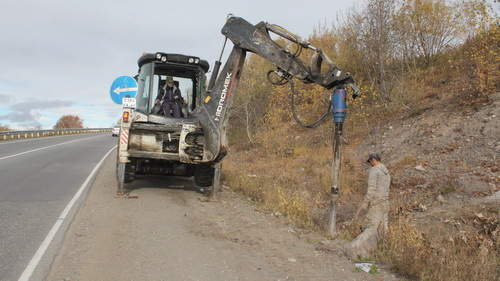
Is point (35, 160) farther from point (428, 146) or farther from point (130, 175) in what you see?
point (428, 146)

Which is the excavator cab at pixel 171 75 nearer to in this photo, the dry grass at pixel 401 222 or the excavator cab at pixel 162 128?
the excavator cab at pixel 162 128

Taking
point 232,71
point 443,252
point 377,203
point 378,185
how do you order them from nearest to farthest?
1. point 443,252
2. point 377,203
3. point 378,185
4. point 232,71

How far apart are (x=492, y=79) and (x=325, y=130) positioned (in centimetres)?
751

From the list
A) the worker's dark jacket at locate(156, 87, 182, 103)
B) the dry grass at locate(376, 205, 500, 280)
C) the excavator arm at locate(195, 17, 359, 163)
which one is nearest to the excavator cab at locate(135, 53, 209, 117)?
the worker's dark jacket at locate(156, 87, 182, 103)

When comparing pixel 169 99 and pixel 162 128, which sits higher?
pixel 169 99

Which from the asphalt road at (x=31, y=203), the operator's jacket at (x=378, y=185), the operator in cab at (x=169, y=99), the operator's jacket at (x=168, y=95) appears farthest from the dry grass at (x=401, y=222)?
the asphalt road at (x=31, y=203)

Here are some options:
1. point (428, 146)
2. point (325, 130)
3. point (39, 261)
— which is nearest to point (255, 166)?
point (325, 130)

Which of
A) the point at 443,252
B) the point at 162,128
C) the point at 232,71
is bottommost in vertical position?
the point at 443,252

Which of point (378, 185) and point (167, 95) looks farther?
point (167, 95)

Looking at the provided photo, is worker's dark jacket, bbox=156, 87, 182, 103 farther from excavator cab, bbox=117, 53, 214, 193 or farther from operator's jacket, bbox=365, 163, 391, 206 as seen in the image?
operator's jacket, bbox=365, 163, 391, 206

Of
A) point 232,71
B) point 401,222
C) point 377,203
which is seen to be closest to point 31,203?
point 232,71

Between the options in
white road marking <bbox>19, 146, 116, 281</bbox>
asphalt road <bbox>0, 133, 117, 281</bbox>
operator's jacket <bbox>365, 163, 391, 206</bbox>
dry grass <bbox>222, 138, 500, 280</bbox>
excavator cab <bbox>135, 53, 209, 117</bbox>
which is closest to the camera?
white road marking <bbox>19, 146, 116, 281</bbox>

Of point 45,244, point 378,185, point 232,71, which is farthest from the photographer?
Result: point 232,71

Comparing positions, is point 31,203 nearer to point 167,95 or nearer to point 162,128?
point 162,128
